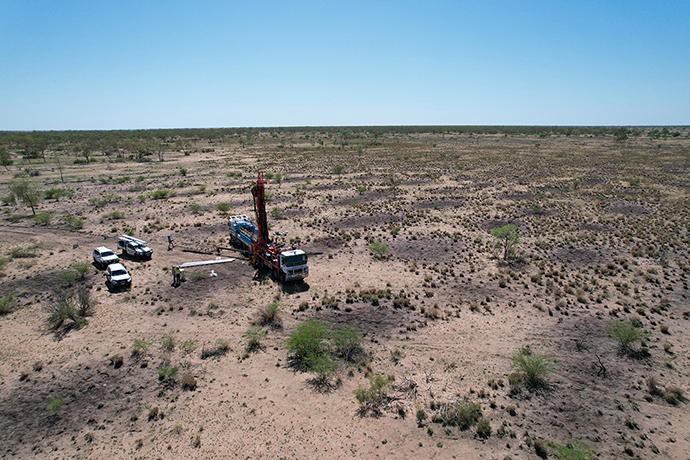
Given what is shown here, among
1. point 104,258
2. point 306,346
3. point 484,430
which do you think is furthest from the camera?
point 104,258

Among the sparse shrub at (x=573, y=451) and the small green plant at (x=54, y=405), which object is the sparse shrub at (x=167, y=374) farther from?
the sparse shrub at (x=573, y=451)

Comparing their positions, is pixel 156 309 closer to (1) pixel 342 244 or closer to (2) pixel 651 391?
(1) pixel 342 244

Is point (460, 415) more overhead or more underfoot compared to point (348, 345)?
more underfoot

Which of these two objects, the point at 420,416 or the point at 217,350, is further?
the point at 217,350

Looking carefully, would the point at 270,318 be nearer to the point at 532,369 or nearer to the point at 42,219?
the point at 532,369

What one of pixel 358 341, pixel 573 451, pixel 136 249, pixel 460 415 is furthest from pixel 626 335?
pixel 136 249
